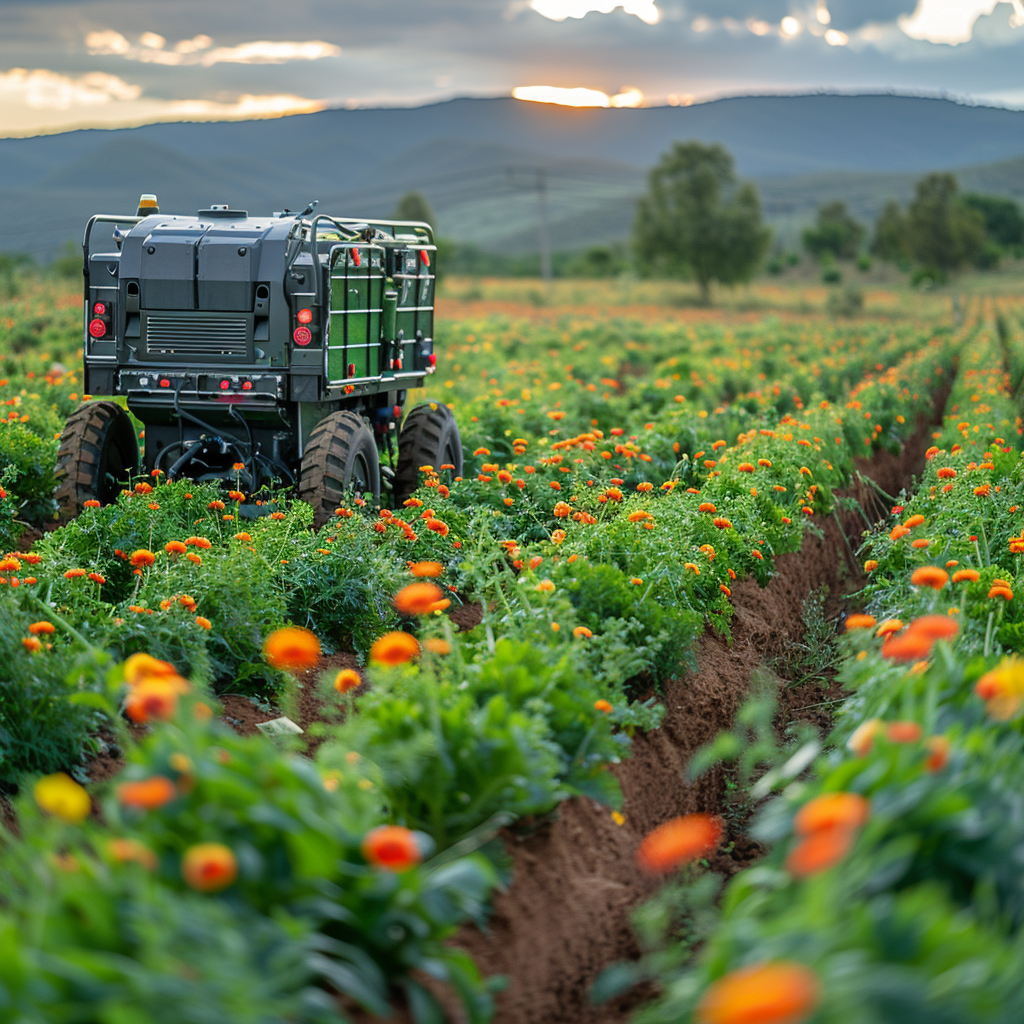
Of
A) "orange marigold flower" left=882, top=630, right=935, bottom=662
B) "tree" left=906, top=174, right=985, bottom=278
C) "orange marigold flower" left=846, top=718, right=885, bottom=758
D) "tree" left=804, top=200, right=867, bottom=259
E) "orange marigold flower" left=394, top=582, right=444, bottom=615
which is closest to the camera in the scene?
"orange marigold flower" left=846, top=718, right=885, bottom=758

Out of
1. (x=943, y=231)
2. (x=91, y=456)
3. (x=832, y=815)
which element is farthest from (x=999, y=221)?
(x=832, y=815)

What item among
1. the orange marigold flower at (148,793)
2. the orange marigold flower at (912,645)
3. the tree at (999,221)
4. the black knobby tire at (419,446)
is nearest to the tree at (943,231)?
the tree at (999,221)

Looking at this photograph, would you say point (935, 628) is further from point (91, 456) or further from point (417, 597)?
point (91, 456)

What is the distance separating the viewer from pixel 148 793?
7.45 feet

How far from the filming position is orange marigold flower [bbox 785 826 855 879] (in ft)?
6.66

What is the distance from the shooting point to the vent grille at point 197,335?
8.48 m

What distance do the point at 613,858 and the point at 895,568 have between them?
10.8 feet

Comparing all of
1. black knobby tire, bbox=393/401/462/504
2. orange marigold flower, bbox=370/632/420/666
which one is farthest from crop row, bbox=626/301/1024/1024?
black knobby tire, bbox=393/401/462/504

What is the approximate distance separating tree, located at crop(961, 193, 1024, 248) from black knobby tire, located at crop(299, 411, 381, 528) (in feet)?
348

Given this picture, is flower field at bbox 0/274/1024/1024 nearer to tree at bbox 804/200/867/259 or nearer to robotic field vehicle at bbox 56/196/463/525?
robotic field vehicle at bbox 56/196/463/525

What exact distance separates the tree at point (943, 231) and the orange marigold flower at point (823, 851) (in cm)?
8277

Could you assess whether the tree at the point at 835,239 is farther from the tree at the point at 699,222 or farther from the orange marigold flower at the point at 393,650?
the orange marigold flower at the point at 393,650

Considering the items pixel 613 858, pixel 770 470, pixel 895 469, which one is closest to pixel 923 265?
pixel 895 469

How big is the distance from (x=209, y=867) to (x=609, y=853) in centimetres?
241
